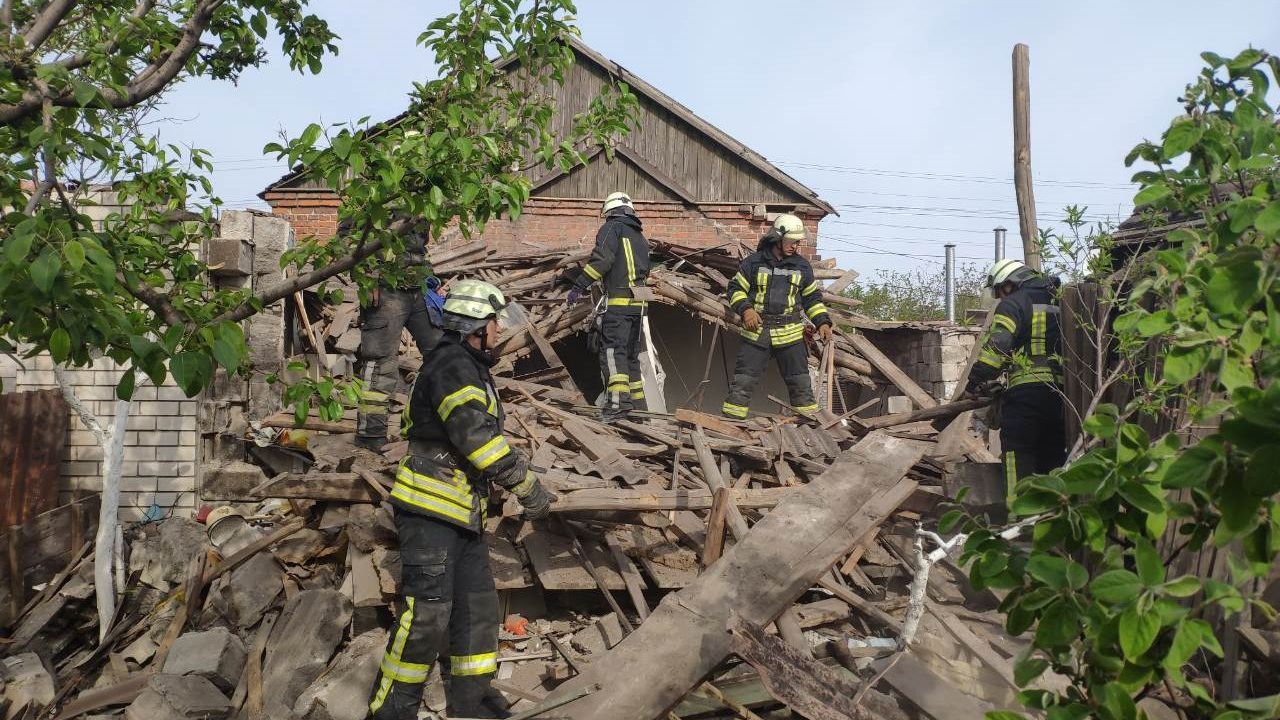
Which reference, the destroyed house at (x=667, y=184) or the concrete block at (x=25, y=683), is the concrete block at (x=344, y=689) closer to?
the concrete block at (x=25, y=683)

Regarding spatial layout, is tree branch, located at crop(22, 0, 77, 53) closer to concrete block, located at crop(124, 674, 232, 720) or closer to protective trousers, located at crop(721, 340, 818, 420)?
concrete block, located at crop(124, 674, 232, 720)

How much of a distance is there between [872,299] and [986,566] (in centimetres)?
2516

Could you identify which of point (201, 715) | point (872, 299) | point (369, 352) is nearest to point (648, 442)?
point (369, 352)

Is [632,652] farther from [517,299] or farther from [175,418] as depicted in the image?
[517,299]

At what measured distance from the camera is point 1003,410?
21.0 feet

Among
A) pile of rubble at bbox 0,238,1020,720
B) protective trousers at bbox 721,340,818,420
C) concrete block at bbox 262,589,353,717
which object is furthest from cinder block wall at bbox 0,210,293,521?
protective trousers at bbox 721,340,818,420

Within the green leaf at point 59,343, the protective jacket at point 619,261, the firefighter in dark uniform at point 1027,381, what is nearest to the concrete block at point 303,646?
the green leaf at point 59,343

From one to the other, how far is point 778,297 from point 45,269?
7344 mm

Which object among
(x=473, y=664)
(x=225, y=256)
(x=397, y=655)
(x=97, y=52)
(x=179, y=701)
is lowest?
(x=179, y=701)

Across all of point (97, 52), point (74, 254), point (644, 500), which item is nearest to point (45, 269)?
point (74, 254)

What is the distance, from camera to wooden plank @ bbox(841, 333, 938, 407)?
9.98 metres

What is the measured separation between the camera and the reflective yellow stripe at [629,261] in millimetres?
8938

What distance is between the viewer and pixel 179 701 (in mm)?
5098

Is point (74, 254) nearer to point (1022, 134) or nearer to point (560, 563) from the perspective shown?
point (560, 563)
